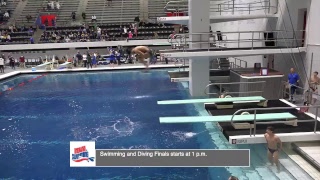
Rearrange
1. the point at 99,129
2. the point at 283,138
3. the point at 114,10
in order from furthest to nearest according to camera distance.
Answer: the point at 114,10 → the point at 99,129 → the point at 283,138

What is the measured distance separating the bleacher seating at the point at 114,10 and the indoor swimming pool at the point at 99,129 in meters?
15.1

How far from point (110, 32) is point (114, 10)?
6.23 meters

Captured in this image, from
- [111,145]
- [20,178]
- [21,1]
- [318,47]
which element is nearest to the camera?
[20,178]

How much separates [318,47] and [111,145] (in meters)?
7.57

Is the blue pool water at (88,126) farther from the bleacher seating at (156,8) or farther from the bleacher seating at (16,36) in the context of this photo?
the bleacher seating at (156,8)

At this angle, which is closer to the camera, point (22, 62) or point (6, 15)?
point (22, 62)

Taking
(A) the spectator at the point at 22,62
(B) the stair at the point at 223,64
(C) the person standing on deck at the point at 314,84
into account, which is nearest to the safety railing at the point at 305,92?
(C) the person standing on deck at the point at 314,84

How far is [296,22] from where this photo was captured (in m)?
12.1

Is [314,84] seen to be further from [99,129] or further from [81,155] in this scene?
[81,155]

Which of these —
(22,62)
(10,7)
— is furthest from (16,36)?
(10,7)

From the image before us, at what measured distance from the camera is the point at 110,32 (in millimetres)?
29938

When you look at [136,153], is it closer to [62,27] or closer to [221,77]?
[221,77]

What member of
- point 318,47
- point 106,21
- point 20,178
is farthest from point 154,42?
point 20,178

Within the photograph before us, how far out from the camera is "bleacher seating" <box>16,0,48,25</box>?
3347 cm
